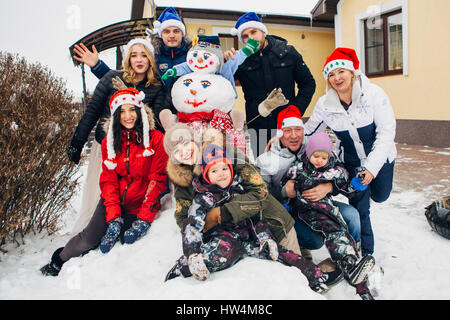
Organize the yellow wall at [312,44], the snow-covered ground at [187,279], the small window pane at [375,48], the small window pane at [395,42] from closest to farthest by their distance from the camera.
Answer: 1. the snow-covered ground at [187,279]
2. the small window pane at [395,42]
3. the small window pane at [375,48]
4. the yellow wall at [312,44]

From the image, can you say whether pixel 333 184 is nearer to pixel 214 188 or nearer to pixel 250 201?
pixel 250 201

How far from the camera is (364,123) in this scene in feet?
8.59

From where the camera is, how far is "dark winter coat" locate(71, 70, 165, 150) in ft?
10.4

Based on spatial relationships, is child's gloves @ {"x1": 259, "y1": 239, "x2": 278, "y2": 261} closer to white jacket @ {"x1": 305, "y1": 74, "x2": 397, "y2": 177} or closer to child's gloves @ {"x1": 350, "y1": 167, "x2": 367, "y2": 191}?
child's gloves @ {"x1": 350, "y1": 167, "x2": 367, "y2": 191}

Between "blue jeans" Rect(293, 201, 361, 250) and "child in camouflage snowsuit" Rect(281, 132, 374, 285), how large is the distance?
0.36ft

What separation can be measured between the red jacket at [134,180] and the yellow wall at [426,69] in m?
6.63

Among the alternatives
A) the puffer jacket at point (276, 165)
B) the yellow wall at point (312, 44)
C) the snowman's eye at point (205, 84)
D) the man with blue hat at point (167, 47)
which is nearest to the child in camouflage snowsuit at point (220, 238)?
the puffer jacket at point (276, 165)

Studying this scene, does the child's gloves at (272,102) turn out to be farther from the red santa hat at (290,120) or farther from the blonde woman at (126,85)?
the blonde woman at (126,85)

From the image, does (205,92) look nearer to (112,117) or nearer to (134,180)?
(112,117)

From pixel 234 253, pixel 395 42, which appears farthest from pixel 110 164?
pixel 395 42

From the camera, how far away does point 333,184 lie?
2566mm

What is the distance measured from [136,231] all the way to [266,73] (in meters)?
1.91

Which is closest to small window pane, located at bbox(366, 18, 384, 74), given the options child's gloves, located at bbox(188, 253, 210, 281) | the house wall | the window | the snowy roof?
the window

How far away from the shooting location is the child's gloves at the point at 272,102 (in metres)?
2.91
